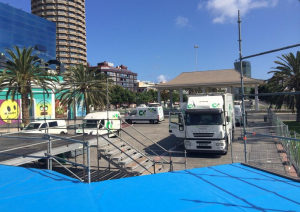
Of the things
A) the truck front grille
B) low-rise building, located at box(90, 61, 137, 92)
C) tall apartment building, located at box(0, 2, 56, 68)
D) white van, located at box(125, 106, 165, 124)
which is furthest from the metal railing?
low-rise building, located at box(90, 61, 137, 92)

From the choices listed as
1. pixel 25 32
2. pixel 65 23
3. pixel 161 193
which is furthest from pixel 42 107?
pixel 65 23

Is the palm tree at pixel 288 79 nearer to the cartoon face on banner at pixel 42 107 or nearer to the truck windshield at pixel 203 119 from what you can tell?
the truck windshield at pixel 203 119

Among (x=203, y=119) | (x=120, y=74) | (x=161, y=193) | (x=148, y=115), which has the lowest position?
(x=161, y=193)

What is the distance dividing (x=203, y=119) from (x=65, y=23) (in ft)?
279

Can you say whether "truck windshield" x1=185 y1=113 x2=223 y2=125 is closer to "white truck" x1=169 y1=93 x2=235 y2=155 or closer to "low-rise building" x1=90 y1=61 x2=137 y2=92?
"white truck" x1=169 y1=93 x2=235 y2=155

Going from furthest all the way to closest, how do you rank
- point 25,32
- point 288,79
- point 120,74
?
point 120,74
point 25,32
point 288,79

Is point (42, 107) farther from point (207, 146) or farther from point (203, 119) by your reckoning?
point (207, 146)

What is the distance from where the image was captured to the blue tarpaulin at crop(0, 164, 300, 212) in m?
4.09

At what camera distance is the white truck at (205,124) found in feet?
42.3

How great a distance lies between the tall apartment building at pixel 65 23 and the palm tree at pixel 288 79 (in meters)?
71.2

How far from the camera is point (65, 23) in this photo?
281 ft

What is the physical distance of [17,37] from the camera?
190 feet

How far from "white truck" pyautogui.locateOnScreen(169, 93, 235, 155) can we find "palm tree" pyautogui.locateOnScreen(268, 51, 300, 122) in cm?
1255

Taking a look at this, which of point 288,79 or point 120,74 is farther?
point 120,74
